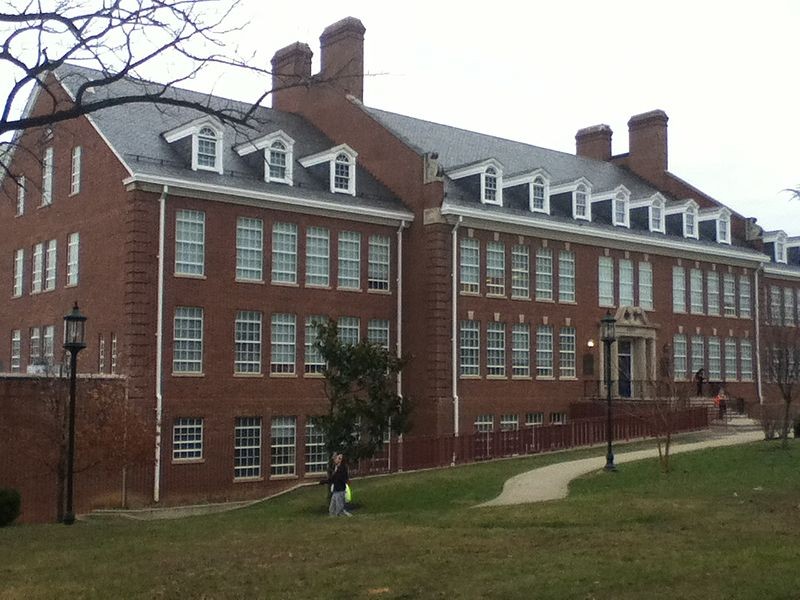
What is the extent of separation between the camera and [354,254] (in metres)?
37.6

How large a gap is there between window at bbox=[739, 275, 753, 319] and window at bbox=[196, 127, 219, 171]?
2732cm

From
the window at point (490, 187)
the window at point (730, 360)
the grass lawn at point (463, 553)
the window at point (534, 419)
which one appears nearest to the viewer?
the grass lawn at point (463, 553)

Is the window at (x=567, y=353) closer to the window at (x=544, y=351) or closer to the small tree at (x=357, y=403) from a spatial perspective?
the window at (x=544, y=351)

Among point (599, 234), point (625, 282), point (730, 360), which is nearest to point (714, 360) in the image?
point (730, 360)

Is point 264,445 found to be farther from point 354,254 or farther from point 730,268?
point 730,268

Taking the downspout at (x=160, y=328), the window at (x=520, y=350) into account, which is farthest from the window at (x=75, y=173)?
the window at (x=520, y=350)

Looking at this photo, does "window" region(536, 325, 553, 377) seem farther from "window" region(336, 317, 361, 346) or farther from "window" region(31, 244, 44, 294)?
"window" region(31, 244, 44, 294)

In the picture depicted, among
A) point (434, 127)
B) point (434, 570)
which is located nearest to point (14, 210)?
point (434, 127)

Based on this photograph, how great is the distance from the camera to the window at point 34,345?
3719 cm

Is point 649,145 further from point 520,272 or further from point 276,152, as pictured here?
→ point 276,152

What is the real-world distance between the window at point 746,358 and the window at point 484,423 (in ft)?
54.0

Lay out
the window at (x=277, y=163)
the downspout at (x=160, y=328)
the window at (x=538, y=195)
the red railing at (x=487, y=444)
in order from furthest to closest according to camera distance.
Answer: the window at (x=538, y=195) → the window at (x=277, y=163) → the red railing at (x=487, y=444) → the downspout at (x=160, y=328)

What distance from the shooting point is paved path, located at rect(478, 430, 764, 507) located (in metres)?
23.2

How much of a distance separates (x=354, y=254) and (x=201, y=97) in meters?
9.58
